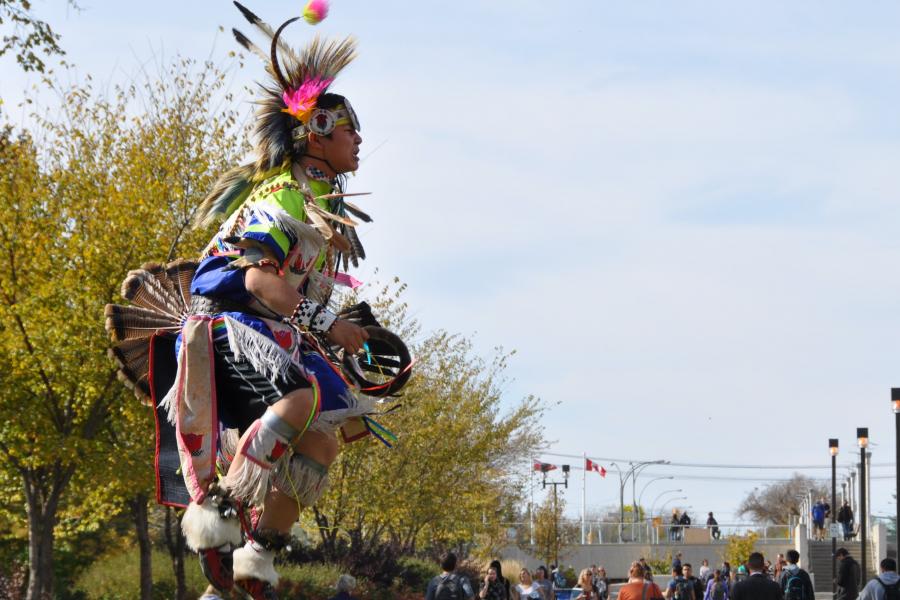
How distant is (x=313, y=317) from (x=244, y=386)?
427 millimetres

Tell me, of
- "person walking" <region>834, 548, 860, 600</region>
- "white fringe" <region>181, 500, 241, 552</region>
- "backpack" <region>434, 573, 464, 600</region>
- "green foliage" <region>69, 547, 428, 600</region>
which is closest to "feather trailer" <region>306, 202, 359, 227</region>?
"white fringe" <region>181, 500, 241, 552</region>

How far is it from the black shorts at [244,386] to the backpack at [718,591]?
22.3 m

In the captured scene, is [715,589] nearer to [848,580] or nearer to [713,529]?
[848,580]

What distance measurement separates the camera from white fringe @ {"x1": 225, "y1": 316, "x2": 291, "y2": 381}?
17.1 ft

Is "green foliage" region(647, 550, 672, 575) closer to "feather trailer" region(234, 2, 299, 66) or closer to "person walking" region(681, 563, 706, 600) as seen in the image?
"person walking" region(681, 563, 706, 600)

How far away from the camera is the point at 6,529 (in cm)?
3083

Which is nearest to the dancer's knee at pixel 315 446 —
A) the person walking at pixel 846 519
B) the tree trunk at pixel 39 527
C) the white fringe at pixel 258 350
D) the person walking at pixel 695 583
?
the white fringe at pixel 258 350

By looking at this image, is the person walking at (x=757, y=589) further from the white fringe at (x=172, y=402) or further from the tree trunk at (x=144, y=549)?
the tree trunk at (x=144, y=549)

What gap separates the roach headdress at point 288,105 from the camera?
19.2 ft

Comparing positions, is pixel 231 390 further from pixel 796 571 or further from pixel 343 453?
pixel 343 453

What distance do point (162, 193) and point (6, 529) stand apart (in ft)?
48.6

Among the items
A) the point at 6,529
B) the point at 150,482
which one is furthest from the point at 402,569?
the point at 150,482

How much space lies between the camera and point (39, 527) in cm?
2111

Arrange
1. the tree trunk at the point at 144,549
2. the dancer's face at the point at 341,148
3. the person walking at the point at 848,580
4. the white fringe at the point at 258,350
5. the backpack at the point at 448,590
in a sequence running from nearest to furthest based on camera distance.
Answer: the white fringe at the point at 258,350
the dancer's face at the point at 341,148
the backpack at the point at 448,590
the person walking at the point at 848,580
the tree trunk at the point at 144,549
